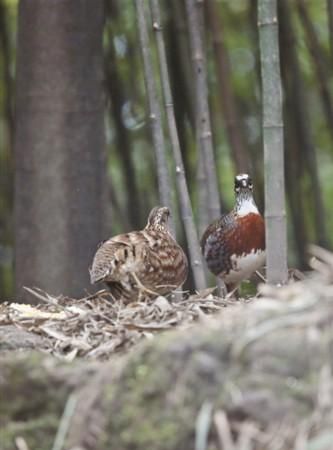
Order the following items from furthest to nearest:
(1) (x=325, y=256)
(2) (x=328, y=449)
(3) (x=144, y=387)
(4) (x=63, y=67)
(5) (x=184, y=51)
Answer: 1. (5) (x=184, y=51)
2. (4) (x=63, y=67)
3. (1) (x=325, y=256)
4. (3) (x=144, y=387)
5. (2) (x=328, y=449)

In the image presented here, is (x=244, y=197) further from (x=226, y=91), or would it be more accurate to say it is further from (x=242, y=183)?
(x=226, y=91)

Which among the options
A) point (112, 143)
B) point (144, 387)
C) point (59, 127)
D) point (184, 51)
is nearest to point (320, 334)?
point (144, 387)

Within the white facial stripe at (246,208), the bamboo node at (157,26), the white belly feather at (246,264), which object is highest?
the bamboo node at (157,26)

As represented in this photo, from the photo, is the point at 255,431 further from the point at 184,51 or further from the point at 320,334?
the point at 184,51

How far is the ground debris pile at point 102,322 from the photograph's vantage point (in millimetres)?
3752

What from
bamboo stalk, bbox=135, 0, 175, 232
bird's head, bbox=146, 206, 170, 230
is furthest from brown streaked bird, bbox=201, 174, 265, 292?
bamboo stalk, bbox=135, 0, 175, 232

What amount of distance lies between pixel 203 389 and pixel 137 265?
2900 millimetres

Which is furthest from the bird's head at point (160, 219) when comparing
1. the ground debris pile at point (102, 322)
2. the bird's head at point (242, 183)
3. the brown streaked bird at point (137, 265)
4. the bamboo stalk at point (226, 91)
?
the bamboo stalk at point (226, 91)

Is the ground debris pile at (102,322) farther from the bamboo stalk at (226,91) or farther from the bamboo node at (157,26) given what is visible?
the bamboo stalk at (226,91)

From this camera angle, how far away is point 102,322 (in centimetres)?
417

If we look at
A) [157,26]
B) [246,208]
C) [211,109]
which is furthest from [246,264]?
[211,109]

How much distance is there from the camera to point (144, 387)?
2.63 m

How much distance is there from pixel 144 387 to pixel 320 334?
357 mm

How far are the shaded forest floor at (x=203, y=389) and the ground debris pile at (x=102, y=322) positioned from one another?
79cm
